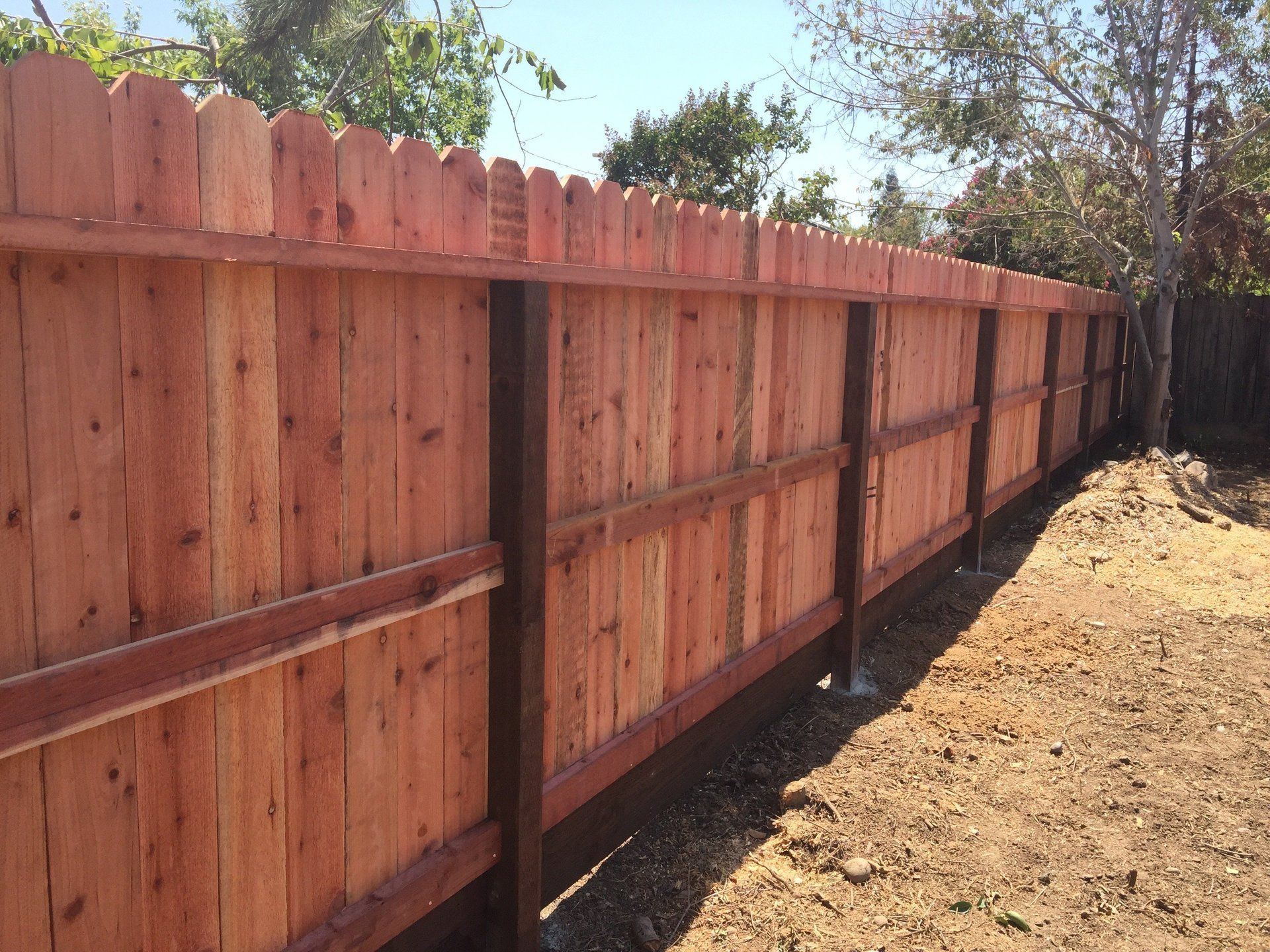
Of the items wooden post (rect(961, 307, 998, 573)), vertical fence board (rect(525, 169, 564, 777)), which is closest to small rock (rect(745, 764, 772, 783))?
vertical fence board (rect(525, 169, 564, 777))

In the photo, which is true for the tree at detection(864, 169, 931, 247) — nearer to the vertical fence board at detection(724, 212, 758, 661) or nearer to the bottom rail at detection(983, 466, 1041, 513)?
the bottom rail at detection(983, 466, 1041, 513)

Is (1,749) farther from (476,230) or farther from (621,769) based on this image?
(621,769)

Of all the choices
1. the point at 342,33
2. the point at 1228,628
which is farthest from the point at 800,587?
the point at 342,33

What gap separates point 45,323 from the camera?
1.63 meters

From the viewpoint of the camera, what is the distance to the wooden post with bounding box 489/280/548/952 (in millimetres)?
2576

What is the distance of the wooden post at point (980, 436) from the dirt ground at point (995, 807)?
2.52 ft

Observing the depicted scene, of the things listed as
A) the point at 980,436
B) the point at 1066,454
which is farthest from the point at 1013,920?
the point at 1066,454

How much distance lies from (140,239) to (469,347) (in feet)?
3.19

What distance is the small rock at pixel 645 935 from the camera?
2992 millimetres

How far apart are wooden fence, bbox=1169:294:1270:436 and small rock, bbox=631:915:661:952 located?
14.4 meters

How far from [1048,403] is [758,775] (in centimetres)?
689

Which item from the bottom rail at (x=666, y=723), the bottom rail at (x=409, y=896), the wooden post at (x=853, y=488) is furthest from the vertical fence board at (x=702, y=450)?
the wooden post at (x=853, y=488)

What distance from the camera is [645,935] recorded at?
3.01m

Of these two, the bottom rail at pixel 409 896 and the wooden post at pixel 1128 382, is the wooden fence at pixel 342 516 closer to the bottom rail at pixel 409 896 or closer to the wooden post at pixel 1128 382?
the bottom rail at pixel 409 896
